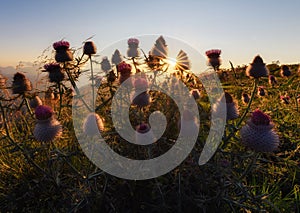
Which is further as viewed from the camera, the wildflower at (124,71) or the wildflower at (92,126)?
the wildflower at (124,71)

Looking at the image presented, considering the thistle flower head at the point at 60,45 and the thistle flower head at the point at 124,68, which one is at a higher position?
the thistle flower head at the point at 60,45

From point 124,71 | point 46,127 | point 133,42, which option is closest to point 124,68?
point 124,71

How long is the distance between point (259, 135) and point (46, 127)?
5.87 ft

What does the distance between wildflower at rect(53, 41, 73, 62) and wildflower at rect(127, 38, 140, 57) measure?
0.89 metres

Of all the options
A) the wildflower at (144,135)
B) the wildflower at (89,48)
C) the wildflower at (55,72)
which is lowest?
the wildflower at (144,135)

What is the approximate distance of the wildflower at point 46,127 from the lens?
8.35ft

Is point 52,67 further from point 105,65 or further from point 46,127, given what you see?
point 105,65

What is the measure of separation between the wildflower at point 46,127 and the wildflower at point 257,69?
6.62 feet

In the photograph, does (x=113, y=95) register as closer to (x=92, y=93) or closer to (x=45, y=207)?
(x=92, y=93)

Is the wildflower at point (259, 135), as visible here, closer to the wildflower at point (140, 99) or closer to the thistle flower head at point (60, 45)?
the wildflower at point (140, 99)

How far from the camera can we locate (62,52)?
10.5 ft

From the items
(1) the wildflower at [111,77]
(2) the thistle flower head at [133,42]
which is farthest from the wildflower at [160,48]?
(1) the wildflower at [111,77]

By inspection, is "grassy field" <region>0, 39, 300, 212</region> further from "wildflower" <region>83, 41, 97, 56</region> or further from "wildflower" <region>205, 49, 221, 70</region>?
"wildflower" <region>205, 49, 221, 70</region>

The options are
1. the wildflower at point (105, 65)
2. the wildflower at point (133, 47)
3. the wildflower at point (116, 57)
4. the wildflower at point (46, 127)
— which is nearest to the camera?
the wildflower at point (46, 127)
